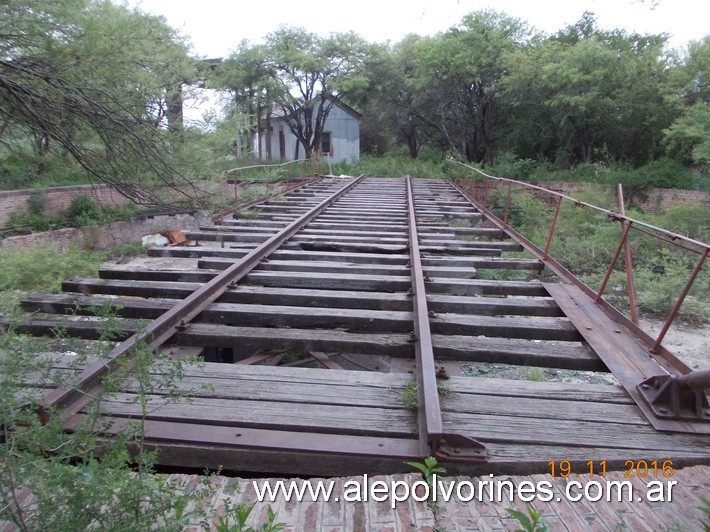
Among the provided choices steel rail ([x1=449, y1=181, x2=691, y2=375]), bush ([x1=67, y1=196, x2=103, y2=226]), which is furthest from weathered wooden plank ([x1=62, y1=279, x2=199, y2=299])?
bush ([x1=67, y1=196, x2=103, y2=226])

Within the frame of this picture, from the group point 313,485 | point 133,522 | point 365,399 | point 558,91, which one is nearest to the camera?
point 133,522

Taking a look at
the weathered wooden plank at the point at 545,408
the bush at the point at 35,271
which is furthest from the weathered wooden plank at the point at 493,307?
the bush at the point at 35,271

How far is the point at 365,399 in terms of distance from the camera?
8.29 feet

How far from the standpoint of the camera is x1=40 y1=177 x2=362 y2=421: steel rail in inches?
90.0

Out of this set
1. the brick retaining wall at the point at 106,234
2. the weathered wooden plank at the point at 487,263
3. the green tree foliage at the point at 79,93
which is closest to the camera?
the green tree foliage at the point at 79,93

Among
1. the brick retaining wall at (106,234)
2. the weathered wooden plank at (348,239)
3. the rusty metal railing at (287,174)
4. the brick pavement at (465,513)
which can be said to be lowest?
the brick retaining wall at (106,234)

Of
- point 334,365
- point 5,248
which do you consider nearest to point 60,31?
point 334,365

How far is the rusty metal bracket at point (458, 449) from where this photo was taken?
2023 millimetres

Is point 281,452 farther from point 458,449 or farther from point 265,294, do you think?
point 265,294

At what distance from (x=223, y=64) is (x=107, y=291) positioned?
26815mm

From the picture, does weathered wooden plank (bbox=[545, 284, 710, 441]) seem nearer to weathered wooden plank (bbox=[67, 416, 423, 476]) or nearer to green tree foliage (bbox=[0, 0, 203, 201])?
weathered wooden plank (bbox=[67, 416, 423, 476])

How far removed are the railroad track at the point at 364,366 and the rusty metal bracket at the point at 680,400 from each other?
5cm

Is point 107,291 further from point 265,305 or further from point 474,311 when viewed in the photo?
point 474,311

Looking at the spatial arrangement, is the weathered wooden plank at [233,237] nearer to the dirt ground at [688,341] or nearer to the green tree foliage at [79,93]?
the green tree foliage at [79,93]
